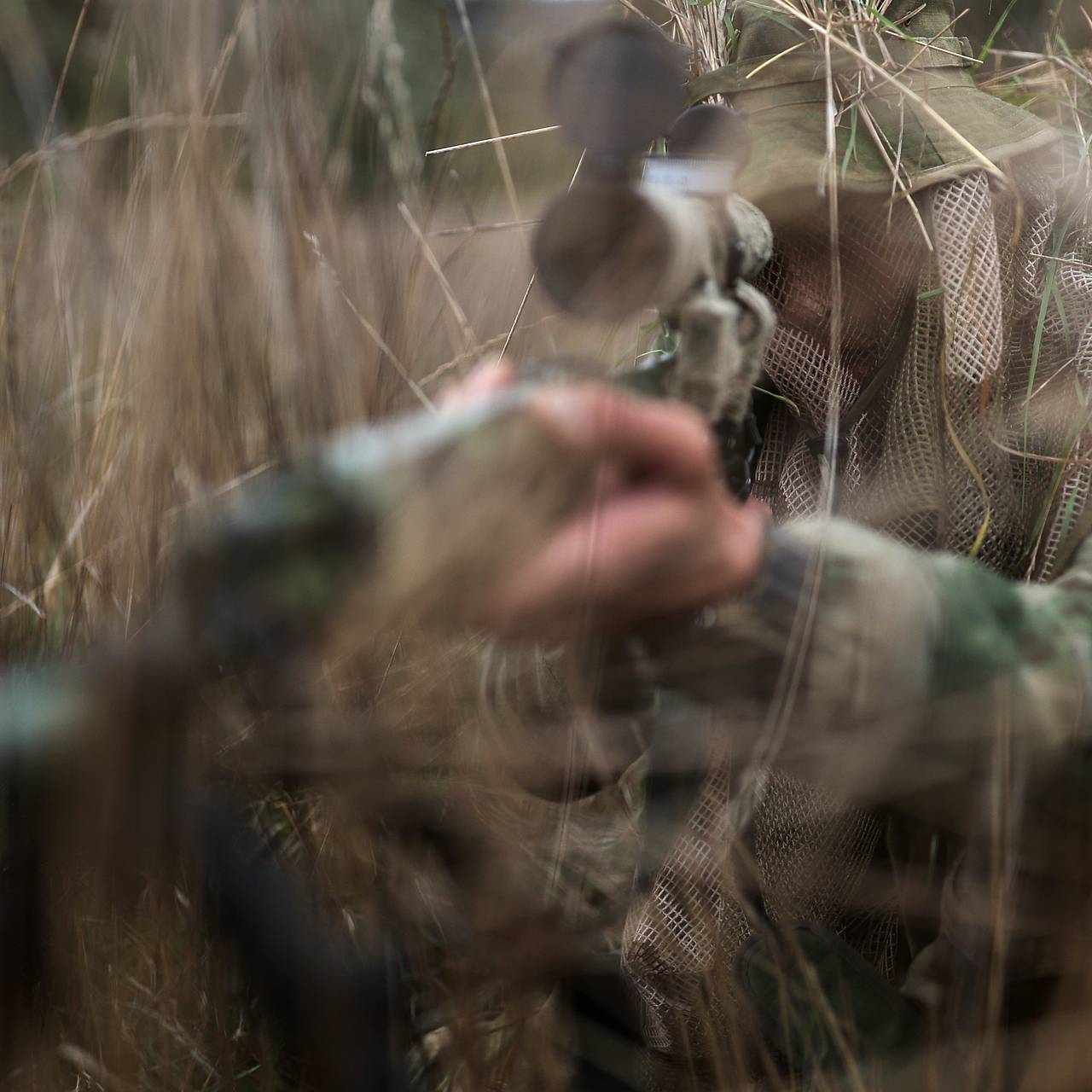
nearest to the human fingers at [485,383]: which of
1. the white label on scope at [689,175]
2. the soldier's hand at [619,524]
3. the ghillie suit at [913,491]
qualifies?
the soldier's hand at [619,524]

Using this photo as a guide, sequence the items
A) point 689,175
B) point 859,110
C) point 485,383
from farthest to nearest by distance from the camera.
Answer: point 859,110 < point 689,175 < point 485,383

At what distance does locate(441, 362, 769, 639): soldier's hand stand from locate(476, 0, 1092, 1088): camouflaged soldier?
142mm

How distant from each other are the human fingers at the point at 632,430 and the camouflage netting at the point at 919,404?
1.48 ft

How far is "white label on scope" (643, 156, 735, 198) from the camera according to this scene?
1.56 ft

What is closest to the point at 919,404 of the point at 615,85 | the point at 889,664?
the point at 889,664

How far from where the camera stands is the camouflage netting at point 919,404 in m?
0.79

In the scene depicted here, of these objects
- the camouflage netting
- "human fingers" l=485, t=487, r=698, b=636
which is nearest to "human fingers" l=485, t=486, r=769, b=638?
"human fingers" l=485, t=487, r=698, b=636

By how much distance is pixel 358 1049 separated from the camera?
632 mm

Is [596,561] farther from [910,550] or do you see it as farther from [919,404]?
[919,404]

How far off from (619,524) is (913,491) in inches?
20.3

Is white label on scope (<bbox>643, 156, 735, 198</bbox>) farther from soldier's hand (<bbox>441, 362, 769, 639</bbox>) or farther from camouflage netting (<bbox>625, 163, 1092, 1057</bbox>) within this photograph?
camouflage netting (<bbox>625, 163, 1092, 1057</bbox>)

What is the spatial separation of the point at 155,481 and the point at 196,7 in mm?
344

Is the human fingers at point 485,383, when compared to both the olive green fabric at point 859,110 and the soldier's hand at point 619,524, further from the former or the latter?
the olive green fabric at point 859,110

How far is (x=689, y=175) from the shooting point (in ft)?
1.63
